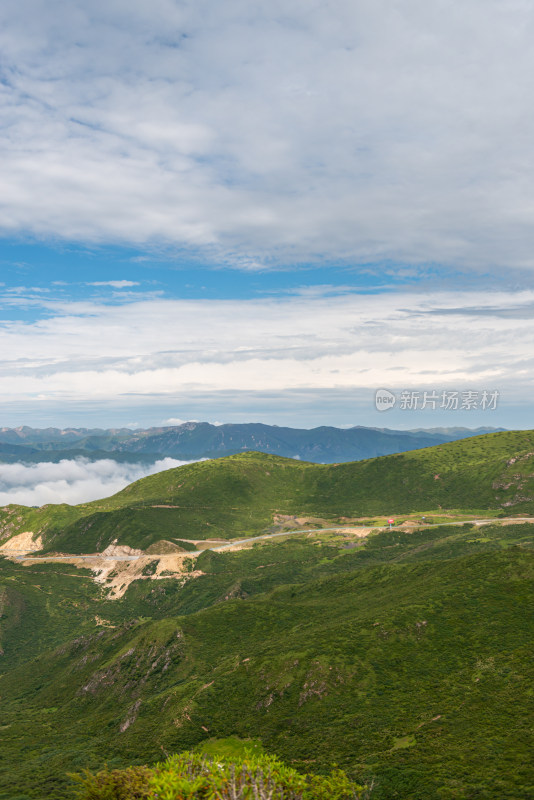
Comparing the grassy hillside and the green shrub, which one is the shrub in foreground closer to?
the green shrub

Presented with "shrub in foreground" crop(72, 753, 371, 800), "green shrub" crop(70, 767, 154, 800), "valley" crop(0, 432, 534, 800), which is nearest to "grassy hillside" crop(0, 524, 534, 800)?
"valley" crop(0, 432, 534, 800)

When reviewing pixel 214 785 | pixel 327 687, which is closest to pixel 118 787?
pixel 214 785

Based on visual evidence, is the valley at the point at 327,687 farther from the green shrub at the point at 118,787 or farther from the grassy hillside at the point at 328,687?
the green shrub at the point at 118,787

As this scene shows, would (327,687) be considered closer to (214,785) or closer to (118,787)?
(118,787)

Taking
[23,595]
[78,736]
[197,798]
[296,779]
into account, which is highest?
[197,798]

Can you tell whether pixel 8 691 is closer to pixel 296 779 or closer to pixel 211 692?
pixel 211 692

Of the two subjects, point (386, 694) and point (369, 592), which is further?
point (369, 592)

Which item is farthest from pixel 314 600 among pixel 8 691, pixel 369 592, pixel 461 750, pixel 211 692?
pixel 8 691
